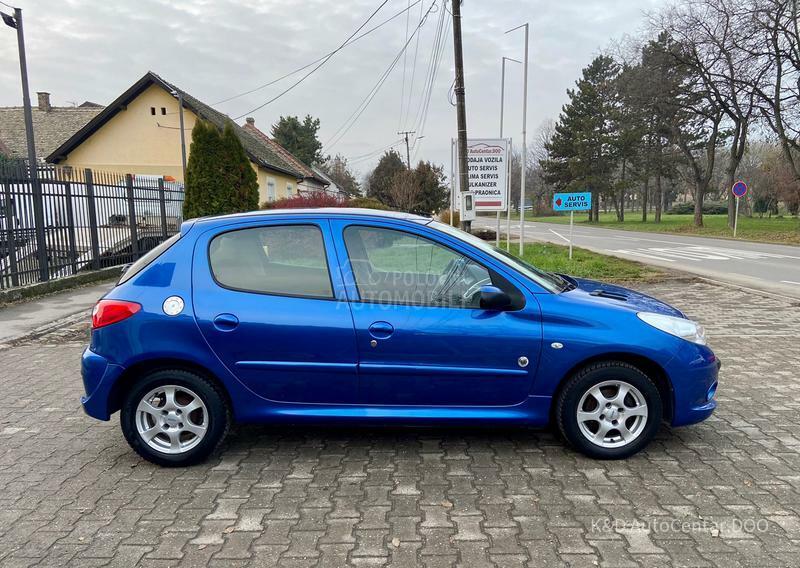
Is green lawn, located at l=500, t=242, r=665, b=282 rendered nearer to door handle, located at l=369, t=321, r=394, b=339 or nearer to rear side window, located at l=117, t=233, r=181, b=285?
door handle, located at l=369, t=321, r=394, b=339

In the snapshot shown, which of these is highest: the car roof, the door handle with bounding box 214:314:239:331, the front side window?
the car roof

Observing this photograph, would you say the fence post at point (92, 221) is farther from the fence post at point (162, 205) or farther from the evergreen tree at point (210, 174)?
the fence post at point (162, 205)

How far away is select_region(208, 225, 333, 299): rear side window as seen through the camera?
3.38 m

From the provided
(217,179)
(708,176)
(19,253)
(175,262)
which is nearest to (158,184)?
(217,179)

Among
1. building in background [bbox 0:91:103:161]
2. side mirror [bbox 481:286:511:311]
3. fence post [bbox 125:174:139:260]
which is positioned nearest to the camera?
side mirror [bbox 481:286:511:311]

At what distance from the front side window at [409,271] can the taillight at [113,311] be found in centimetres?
146

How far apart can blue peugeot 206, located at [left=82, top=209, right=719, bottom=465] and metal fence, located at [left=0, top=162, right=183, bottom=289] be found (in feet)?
24.7

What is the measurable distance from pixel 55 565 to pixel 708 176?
4029 cm

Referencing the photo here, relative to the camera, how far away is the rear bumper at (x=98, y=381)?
10.9 feet

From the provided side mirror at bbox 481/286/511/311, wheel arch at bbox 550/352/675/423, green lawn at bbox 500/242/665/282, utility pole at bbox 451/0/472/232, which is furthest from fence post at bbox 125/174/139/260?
wheel arch at bbox 550/352/675/423

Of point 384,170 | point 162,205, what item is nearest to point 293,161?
point 384,170

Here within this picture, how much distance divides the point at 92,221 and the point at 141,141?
48.3 ft

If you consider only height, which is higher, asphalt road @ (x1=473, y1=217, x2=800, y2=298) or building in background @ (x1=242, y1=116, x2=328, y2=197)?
building in background @ (x1=242, y1=116, x2=328, y2=197)

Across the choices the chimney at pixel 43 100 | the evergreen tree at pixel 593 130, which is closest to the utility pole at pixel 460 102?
the chimney at pixel 43 100
